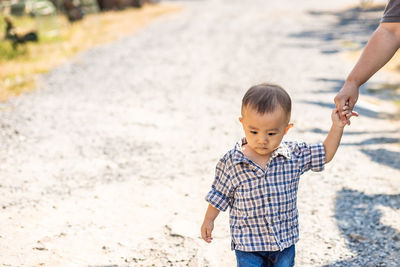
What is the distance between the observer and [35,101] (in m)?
6.80

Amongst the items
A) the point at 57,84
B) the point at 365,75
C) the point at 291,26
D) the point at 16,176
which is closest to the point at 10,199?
the point at 16,176

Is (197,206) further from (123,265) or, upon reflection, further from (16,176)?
(16,176)

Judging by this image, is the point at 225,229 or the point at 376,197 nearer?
the point at 225,229

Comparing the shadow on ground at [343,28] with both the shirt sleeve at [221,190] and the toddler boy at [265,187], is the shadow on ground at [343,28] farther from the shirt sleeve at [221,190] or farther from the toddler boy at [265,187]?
the shirt sleeve at [221,190]

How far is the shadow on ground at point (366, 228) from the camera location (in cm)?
307

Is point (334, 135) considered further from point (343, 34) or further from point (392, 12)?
point (343, 34)

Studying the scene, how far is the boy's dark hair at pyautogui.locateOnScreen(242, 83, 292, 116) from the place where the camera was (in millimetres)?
2072

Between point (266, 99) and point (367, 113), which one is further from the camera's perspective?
point (367, 113)

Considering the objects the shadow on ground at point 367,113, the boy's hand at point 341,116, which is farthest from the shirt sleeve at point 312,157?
the shadow on ground at point 367,113

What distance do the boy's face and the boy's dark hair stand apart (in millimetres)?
18

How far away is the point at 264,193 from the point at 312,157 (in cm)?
30

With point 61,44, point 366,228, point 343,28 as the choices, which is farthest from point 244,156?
point 343,28

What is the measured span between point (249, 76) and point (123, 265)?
234 inches

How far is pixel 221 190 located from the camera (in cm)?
229
